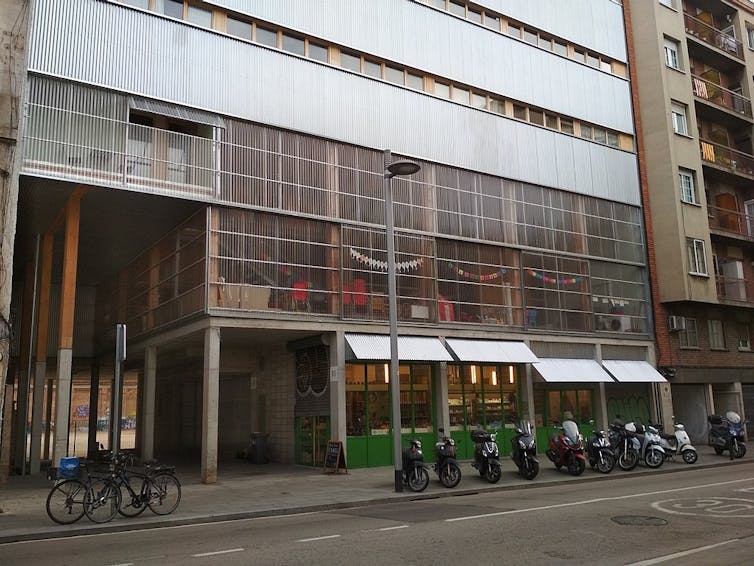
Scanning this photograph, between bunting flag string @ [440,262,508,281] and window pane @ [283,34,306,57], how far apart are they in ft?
27.7

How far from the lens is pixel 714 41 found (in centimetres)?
3284

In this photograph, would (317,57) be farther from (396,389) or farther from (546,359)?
(546,359)

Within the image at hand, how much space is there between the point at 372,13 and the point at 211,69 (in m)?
6.50

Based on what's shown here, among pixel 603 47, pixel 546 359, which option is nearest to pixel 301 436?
pixel 546 359

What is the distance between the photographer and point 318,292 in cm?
1962

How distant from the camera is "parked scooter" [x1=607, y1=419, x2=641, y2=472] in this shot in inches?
728

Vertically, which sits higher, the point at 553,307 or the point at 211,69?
the point at 211,69

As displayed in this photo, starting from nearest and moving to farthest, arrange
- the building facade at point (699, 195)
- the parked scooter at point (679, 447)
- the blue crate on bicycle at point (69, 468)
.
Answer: the blue crate on bicycle at point (69, 468), the parked scooter at point (679, 447), the building facade at point (699, 195)

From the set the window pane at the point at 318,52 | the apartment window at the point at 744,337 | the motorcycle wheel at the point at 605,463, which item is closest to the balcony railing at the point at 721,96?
the apartment window at the point at 744,337

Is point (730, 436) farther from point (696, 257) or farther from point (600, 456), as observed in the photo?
point (696, 257)

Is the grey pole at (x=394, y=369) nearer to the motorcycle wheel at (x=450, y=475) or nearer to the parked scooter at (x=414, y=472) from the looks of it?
the parked scooter at (x=414, y=472)

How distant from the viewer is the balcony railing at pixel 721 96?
31.4 meters

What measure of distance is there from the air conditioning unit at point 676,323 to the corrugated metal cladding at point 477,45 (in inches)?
335

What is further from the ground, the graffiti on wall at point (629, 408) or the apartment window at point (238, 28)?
the apartment window at point (238, 28)
